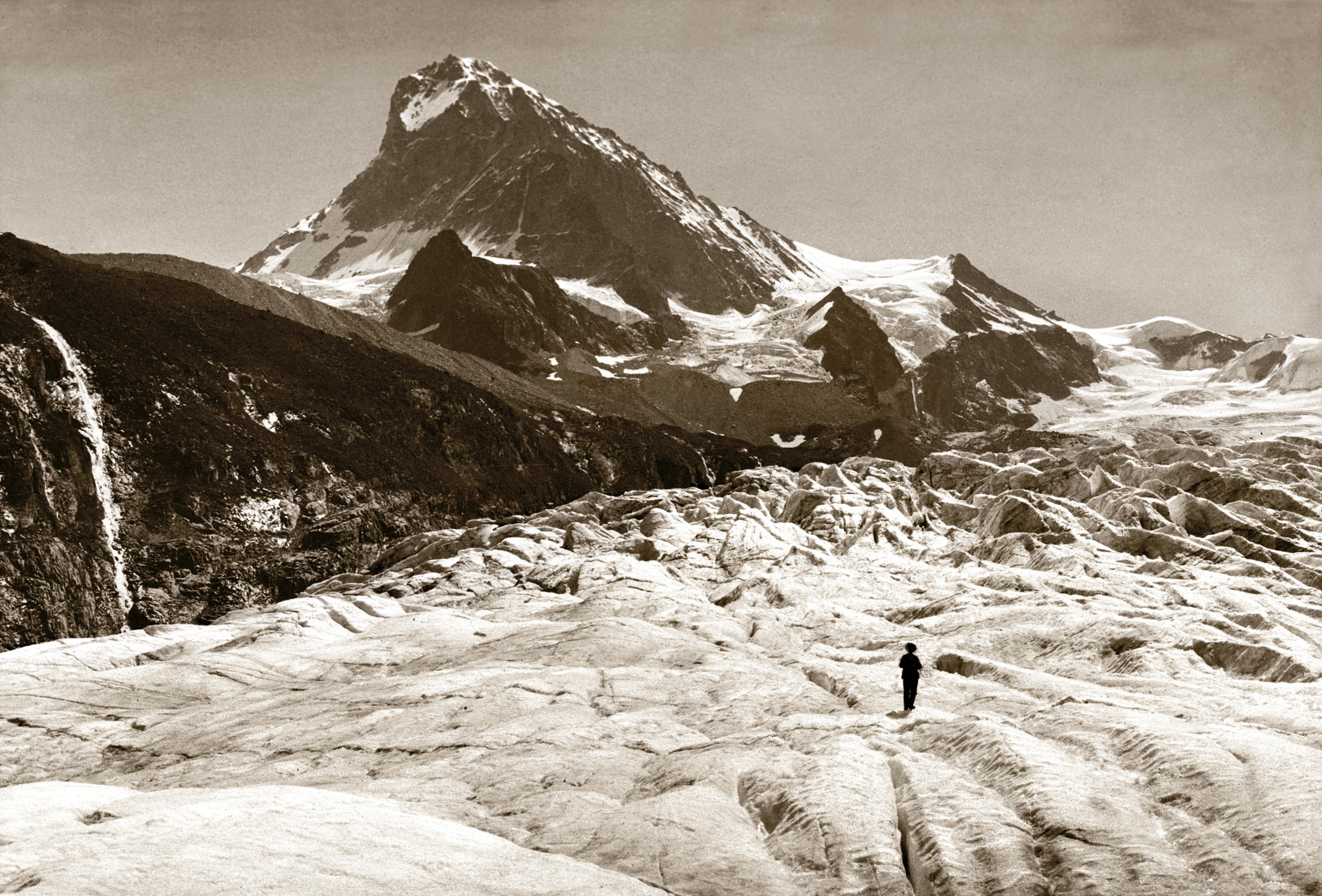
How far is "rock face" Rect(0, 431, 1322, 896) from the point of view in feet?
66.7

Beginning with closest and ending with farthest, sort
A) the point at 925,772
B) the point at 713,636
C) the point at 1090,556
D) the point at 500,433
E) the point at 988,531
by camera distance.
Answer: the point at 925,772 → the point at 713,636 → the point at 1090,556 → the point at 988,531 → the point at 500,433

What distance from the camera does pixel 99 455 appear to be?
416ft

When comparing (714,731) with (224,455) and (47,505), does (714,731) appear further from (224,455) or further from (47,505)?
(224,455)

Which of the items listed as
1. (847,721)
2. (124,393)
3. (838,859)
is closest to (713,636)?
(847,721)

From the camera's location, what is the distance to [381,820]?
69.5 feet

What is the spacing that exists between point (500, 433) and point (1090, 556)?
402 ft

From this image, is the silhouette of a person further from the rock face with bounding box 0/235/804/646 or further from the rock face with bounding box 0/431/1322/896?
the rock face with bounding box 0/235/804/646

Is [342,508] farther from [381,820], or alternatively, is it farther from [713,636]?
[381,820]

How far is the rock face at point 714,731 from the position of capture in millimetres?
20328

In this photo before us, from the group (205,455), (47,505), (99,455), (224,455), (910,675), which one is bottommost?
(910,675)

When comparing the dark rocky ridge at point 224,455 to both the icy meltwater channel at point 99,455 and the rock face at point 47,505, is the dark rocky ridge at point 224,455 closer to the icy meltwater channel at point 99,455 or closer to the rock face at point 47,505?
the rock face at point 47,505

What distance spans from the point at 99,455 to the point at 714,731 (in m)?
115

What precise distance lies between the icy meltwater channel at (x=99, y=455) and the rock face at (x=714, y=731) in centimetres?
4237

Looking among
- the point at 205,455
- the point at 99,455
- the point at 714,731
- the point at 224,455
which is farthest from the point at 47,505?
the point at 714,731
